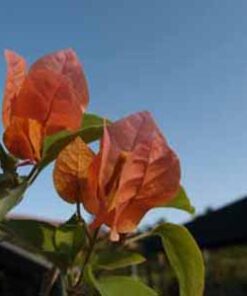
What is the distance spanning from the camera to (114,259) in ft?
1.32

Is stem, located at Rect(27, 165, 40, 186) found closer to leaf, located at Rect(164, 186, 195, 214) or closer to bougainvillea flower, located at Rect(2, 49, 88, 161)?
bougainvillea flower, located at Rect(2, 49, 88, 161)

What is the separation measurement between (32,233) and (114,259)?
5 centimetres

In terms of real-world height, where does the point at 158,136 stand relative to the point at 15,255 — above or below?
above

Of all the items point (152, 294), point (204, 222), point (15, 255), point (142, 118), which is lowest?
point (204, 222)

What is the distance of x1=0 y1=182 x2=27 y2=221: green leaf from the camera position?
1.16ft

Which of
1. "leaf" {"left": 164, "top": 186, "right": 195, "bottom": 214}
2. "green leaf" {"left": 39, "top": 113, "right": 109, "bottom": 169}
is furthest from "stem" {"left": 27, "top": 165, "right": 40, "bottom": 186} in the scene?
"leaf" {"left": 164, "top": 186, "right": 195, "bottom": 214}

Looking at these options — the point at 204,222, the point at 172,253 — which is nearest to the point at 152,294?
the point at 172,253

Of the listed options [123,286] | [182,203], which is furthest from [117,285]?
[182,203]

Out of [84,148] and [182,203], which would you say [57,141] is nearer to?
[84,148]

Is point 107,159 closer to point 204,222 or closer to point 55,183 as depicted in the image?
point 55,183

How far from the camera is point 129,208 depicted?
1.21 feet

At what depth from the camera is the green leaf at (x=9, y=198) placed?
0.35 meters

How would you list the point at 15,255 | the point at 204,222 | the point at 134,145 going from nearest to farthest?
1. the point at 134,145
2. the point at 15,255
3. the point at 204,222

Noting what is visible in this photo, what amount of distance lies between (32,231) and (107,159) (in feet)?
0.24
